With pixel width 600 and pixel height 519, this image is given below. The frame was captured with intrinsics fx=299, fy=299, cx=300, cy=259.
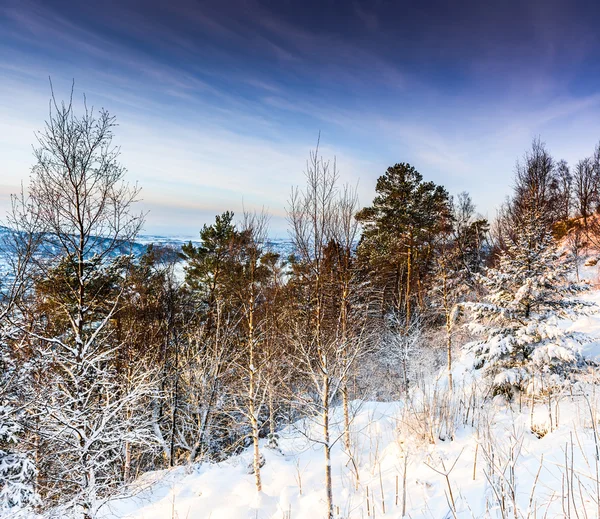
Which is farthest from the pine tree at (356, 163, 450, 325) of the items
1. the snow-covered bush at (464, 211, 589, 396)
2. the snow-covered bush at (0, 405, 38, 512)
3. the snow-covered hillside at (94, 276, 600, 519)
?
the snow-covered bush at (0, 405, 38, 512)

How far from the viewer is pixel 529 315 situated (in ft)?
25.2

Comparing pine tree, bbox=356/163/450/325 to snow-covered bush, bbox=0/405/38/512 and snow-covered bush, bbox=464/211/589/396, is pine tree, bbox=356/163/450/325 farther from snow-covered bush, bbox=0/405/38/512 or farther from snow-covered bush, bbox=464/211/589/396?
snow-covered bush, bbox=0/405/38/512

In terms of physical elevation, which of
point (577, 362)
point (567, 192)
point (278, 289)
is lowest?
point (577, 362)

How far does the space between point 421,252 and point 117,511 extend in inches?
815

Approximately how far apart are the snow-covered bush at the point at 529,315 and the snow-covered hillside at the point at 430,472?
1.95ft

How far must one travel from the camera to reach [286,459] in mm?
8742

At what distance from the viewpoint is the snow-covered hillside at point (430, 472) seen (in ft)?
10.8

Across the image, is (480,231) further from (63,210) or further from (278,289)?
(63,210)

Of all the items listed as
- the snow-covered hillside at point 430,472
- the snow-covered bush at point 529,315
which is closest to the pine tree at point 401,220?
the snow-covered bush at point 529,315

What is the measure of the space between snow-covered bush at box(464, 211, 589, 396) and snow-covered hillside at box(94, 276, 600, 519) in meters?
Result: 0.59

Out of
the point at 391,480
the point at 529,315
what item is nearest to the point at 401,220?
the point at 529,315

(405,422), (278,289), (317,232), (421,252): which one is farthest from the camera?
(421,252)

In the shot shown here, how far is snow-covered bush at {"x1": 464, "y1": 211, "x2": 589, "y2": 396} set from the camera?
6891mm

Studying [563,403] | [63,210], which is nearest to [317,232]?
[63,210]
